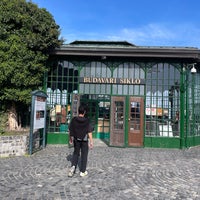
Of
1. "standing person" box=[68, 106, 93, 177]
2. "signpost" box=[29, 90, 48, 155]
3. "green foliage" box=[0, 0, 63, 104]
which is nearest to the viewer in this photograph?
"standing person" box=[68, 106, 93, 177]

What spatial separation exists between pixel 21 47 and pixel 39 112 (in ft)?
8.95

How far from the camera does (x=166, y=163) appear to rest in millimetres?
8484

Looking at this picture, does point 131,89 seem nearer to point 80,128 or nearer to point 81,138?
point 80,128

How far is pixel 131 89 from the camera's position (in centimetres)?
1216

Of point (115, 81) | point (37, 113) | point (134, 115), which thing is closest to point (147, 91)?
point (134, 115)

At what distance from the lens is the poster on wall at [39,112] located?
984 centimetres

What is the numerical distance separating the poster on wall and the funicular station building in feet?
4.46

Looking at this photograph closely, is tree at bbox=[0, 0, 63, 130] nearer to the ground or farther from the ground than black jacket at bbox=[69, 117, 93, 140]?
farther from the ground

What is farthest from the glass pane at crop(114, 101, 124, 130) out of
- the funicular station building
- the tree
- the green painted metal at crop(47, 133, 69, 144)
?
the tree

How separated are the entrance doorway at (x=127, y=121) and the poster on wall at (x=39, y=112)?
2900 millimetres

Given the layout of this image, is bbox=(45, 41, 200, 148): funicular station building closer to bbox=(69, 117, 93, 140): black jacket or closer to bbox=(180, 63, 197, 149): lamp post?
bbox=(180, 63, 197, 149): lamp post

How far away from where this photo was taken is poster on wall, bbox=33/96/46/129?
9839 mm

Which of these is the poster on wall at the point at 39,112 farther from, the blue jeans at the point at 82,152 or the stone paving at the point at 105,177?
the blue jeans at the point at 82,152

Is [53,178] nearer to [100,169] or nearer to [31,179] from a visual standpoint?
[31,179]
